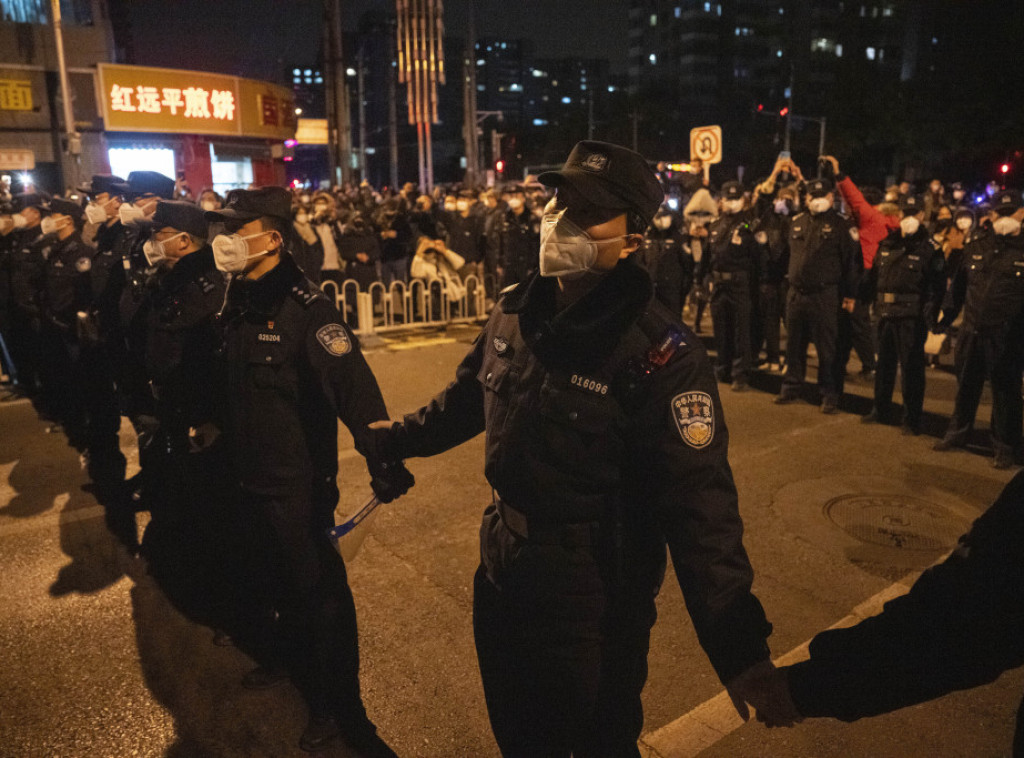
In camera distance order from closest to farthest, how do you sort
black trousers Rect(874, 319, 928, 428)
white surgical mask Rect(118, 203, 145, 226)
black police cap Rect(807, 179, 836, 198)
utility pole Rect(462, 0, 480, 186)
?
1. white surgical mask Rect(118, 203, 145, 226)
2. black trousers Rect(874, 319, 928, 428)
3. black police cap Rect(807, 179, 836, 198)
4. utility pole Rect(462, 0, 480, 186)

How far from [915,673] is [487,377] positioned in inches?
57.1

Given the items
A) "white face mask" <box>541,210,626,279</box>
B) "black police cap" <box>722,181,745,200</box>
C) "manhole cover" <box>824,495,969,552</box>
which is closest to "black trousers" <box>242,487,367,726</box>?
"white face mask" <box>541,210,626,279</box>

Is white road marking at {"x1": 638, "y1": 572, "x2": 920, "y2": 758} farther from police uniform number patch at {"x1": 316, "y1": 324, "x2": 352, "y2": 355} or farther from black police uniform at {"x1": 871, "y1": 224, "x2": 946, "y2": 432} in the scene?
black police uniform at {"x1": 871, "y1": 224, "x2": 946, "y2": 432}

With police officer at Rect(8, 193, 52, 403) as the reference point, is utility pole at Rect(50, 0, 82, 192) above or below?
above

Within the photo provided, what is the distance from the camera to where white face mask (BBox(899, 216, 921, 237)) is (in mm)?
7340

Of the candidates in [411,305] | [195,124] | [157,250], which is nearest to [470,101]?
[195,124]

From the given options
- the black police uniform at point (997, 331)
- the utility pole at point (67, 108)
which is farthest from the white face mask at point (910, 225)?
the utility pole at point (67, 108)

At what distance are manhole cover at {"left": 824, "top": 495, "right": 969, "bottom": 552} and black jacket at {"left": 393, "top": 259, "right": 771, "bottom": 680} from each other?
3.70 meters

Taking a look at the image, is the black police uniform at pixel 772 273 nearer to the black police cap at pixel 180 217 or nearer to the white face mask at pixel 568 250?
the black police cap at pixel 180 217

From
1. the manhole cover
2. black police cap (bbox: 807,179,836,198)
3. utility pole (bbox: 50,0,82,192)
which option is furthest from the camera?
utility pole (bbox: 50,0,82,192)

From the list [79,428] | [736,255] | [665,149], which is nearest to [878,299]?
[736,255]

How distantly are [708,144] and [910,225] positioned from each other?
278 inches

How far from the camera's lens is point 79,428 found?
7949mm

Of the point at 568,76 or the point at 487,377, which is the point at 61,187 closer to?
the point at 487,377
